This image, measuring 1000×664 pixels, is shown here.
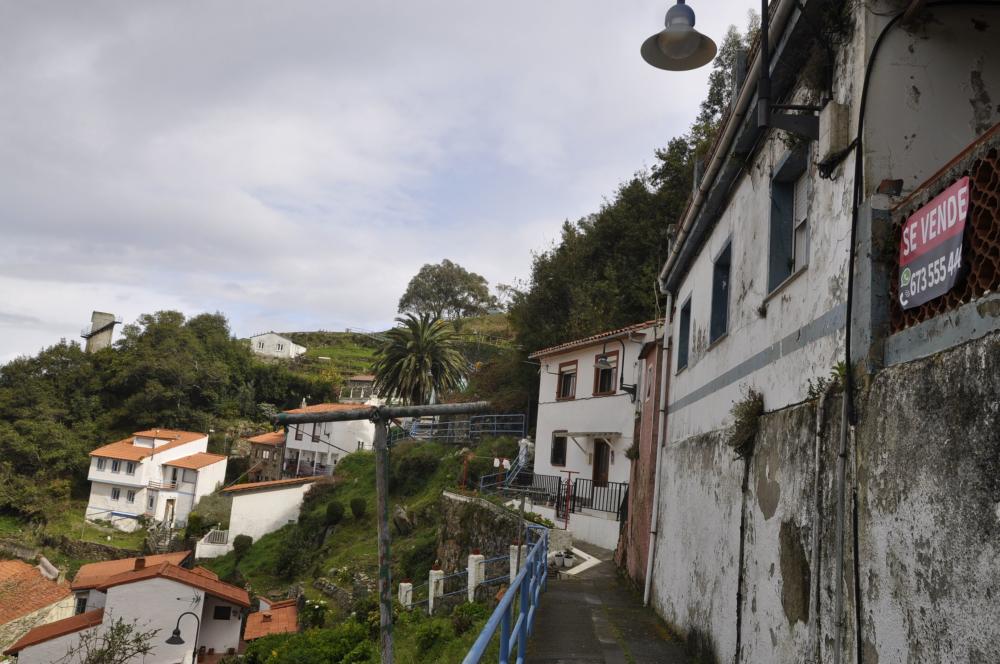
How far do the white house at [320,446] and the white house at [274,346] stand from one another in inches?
1230

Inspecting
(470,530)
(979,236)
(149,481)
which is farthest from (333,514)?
(979,236)

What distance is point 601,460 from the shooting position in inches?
995

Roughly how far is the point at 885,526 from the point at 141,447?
186 ft

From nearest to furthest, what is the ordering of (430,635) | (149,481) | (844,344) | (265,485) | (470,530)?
(844,344)
(430,635)
(470,530)
(265,485)
(149,481)

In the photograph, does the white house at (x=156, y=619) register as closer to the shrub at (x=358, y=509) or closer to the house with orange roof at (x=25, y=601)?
the house with orange roof at (x=25, y=601)

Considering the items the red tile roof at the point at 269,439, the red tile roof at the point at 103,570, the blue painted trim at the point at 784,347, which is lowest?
the red tile roof at the point at 103,570

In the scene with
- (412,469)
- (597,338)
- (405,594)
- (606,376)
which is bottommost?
(405,594)

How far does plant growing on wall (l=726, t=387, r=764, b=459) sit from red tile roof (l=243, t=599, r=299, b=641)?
2205 centimetres

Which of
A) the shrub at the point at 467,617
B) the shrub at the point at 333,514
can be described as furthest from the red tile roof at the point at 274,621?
the shrub at the point at 467,617

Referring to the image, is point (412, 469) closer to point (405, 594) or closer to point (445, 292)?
point (405, 594)

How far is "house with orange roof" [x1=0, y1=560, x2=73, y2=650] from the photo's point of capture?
29.9 m

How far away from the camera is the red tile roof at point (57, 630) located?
25203mm

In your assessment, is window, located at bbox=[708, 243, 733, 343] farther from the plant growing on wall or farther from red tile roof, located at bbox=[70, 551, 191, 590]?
red tile roof, located at bbox=[70, 551, 191, 590]

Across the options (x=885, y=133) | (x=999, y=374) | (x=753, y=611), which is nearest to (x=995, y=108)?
(x=885, y=133)
